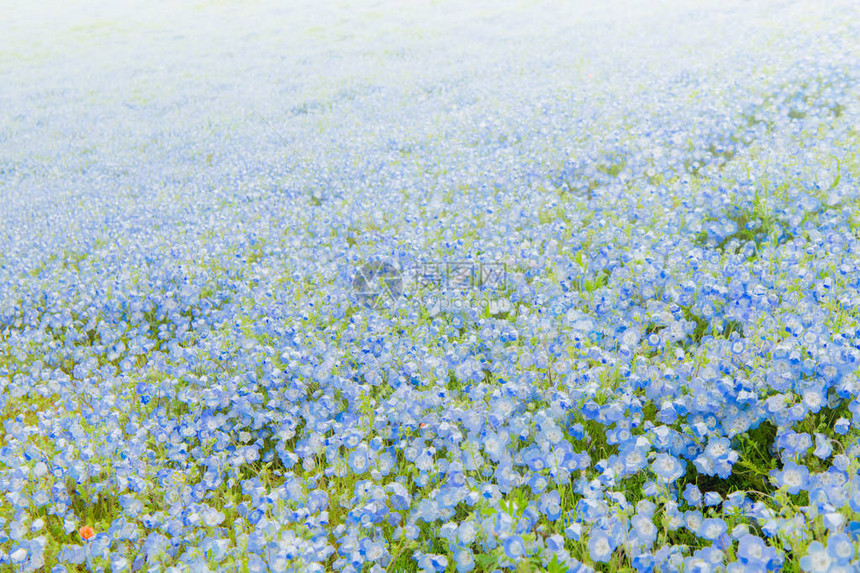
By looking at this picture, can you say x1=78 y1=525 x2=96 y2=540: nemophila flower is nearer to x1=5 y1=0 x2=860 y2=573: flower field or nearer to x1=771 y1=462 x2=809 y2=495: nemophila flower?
x1=5 y1=0 x2=860 y2=573: flower field

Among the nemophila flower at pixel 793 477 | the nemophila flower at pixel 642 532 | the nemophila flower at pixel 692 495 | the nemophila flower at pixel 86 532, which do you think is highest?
the nemophila flower at pixel 793 477

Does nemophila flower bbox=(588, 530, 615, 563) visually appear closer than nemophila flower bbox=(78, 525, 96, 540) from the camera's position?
Yes

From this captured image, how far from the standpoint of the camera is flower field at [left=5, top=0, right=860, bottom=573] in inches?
103

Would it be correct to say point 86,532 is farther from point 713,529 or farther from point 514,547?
point 713,529

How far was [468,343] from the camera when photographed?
386cm

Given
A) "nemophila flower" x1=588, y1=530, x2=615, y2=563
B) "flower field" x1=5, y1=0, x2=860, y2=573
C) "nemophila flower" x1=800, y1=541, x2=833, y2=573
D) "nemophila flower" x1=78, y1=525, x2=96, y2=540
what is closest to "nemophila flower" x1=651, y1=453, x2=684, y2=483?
"flower field" x1=5, y1=0, x2=860, y2=573

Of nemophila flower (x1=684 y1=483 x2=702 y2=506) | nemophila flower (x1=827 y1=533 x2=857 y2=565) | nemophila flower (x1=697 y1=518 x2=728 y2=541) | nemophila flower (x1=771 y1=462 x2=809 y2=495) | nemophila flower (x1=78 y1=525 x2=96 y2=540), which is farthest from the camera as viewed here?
nemophila flower (x1=78 y1=525 x2=96 y2=540)

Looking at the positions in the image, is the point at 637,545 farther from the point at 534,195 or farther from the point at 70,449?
the point at 534,195

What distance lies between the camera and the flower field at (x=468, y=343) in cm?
261

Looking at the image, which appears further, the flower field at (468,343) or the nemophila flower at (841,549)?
the flower field at (468,343)

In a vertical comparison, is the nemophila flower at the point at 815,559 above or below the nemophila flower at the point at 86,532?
above

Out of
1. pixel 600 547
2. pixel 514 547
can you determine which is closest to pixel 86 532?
pixel 514 547

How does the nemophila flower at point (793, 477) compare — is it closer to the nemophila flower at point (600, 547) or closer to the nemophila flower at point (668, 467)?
the nemophila flower at point (668, 467)

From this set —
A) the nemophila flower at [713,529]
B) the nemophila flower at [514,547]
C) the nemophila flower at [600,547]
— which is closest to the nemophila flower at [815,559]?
the nemophila flower at [713,529]
